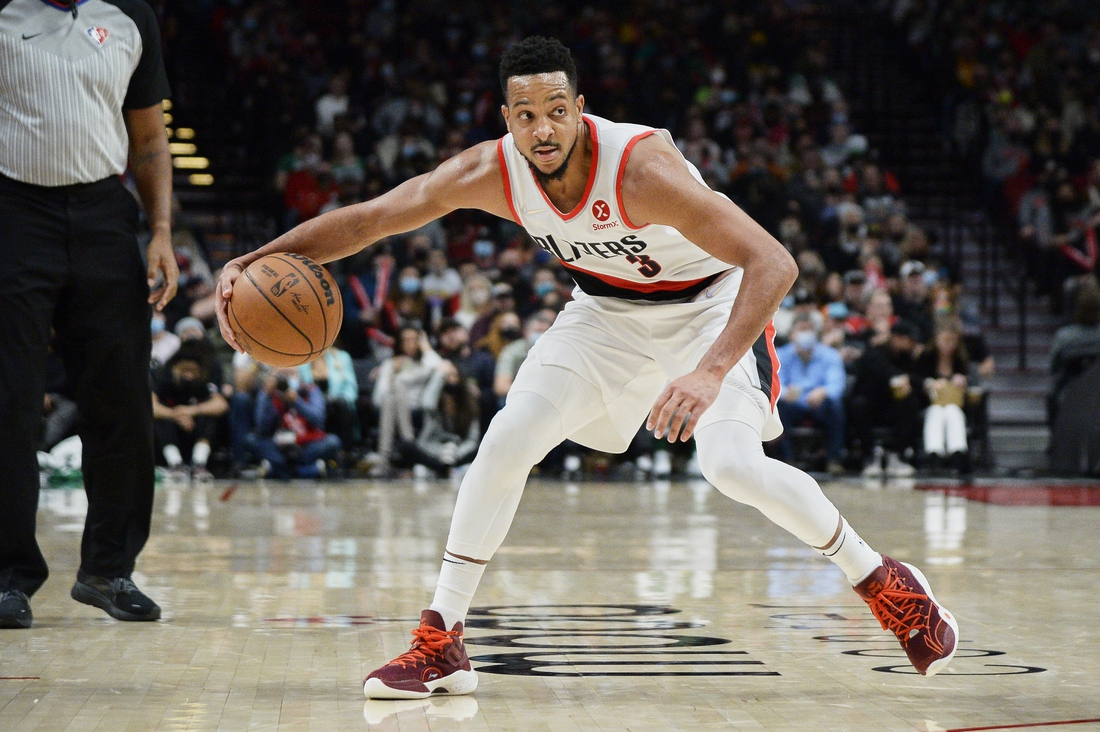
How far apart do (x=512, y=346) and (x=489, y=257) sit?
2.32m

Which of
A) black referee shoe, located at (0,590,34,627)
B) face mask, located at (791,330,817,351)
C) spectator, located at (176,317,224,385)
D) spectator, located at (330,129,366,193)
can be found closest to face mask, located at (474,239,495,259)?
spectator, located at (330,129,366,193)

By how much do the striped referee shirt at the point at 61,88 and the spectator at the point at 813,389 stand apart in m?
7.62

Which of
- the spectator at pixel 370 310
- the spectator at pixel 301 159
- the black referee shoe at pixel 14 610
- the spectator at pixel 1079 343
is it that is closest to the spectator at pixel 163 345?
the spectator at pixel 370 310

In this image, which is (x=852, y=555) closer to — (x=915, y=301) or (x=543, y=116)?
(x=543, y=116)

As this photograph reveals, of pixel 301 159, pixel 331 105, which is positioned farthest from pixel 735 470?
pixel 331 105

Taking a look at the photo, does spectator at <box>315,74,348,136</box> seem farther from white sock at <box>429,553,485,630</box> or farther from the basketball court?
white sock at <box>429,553,485,630</box>

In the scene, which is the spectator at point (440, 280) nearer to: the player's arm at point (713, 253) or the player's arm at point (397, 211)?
the player's arm at point (397, 211)

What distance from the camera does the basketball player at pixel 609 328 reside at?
3.24 metres

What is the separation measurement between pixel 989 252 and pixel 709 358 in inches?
534

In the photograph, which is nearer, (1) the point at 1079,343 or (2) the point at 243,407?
(2) the point at 243,407

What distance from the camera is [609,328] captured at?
3707mm

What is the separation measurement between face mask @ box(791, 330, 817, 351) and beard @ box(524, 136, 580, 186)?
8019mm

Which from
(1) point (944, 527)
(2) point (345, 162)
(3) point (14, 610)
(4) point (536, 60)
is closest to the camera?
(4) point (536, 60)

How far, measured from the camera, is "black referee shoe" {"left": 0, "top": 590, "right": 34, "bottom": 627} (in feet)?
13.0
